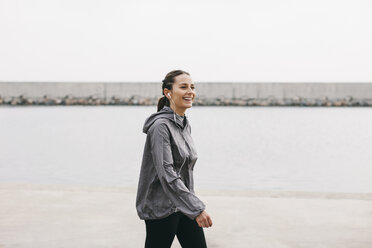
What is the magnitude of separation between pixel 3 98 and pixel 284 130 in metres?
61.2

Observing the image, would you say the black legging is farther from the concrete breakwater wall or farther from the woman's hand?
the concrete breakwater wall

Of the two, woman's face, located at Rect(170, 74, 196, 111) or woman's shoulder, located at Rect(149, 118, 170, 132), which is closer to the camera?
woman's shoulder, located at Rect(149, 118, 170, 132)

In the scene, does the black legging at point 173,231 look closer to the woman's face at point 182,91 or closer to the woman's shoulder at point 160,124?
the woman's shoulder at point 160,124

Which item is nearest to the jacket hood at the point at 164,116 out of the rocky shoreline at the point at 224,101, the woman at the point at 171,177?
the woman at the point at 171,177

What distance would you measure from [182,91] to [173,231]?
68cm

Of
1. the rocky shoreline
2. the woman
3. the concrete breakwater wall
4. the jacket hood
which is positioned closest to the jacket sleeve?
the woman

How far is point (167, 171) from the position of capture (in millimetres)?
2500

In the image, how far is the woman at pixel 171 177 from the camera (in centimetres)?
Result: 250

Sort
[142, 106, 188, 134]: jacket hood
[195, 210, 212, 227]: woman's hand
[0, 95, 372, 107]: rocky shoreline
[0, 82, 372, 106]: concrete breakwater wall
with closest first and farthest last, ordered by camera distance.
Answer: [195, 210, 212, 227]: woman's hand → [142, 106, 188, 134]: jacket hood → [0, 82, 372, 106]: concrete breakwater wall → [0, 95, 372, 107]: rocky shoreline

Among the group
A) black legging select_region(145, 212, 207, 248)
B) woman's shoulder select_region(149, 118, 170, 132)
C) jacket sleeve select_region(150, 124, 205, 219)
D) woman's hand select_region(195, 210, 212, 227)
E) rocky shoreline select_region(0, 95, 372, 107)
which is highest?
woman's shoulder select_region(149, 118, 170, 132)

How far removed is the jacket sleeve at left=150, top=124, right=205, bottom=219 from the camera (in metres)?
2.49

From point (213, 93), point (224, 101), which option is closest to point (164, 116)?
point (213, 93)

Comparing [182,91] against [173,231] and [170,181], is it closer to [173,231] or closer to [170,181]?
[170,181]

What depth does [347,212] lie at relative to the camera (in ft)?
19.3
